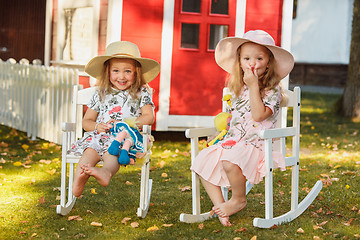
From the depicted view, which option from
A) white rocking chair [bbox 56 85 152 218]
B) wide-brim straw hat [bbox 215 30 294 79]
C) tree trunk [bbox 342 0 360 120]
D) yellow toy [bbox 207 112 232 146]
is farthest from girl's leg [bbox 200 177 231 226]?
tree trunk [bbox 342 0 360 120]

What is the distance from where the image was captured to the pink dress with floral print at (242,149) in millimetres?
4027

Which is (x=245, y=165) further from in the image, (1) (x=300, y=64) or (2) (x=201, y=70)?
(1) (x=300, y=64)

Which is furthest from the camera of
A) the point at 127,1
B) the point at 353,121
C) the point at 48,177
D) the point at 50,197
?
the point at 353,121

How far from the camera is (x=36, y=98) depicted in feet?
27.8

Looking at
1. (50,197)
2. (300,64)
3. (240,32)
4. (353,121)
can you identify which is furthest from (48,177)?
(300,64)

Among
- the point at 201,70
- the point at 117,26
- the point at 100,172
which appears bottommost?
the point at 100,172

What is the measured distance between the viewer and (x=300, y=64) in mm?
23953

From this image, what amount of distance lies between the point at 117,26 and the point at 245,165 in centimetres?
433

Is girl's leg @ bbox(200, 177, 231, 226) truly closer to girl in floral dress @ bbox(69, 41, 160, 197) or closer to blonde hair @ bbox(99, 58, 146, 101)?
girl in floral dress @ bbox(69, 41, 160, 197)

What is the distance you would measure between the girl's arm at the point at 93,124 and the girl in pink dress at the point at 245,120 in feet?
2.42

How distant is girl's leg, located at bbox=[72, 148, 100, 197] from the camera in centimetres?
404

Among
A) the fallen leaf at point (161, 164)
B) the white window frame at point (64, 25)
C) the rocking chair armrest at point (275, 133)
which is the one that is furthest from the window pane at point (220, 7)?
the rocking chair armrest at point (275, 133)

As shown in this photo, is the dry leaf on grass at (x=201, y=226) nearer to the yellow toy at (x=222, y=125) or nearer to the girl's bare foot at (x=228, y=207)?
the girl's bare foot at (x=228, y=207)

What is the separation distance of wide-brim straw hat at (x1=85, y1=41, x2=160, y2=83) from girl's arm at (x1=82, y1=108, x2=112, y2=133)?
335mm
